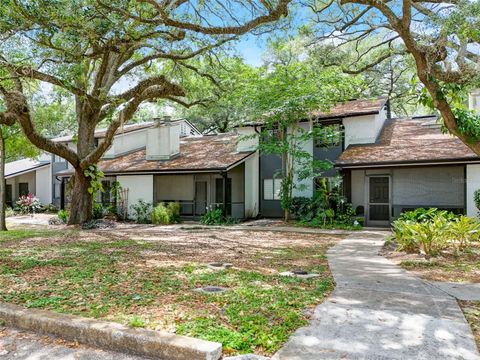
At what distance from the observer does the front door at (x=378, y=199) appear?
54.3 feet

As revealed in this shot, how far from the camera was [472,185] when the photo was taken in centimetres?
1419

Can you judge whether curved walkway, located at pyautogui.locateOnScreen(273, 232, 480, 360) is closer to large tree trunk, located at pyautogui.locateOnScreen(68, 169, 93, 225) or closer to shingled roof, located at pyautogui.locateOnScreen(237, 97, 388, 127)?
shingled roof, located at pyautogui.locateOnScreen(237, 97, 388, 127)

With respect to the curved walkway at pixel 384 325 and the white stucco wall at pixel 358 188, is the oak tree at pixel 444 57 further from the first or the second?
the white stucco wall at pixel 358 188

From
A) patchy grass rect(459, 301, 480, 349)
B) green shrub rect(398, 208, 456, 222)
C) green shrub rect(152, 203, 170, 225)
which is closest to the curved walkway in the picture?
patchy grass rect(459, 301, 480, 349)

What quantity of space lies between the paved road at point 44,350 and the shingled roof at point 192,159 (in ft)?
45.2

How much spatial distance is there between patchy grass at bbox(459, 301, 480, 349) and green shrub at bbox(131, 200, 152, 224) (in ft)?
53.2

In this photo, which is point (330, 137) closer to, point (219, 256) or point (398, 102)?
point (219, 256)

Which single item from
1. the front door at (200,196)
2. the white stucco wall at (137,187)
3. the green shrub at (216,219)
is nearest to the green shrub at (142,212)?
the white stucco wall at (137,187)

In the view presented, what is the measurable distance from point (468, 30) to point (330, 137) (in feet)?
32.7

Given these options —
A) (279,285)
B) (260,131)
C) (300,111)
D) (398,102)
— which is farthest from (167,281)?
(398,102)

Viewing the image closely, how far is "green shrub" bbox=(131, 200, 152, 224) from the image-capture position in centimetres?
1953

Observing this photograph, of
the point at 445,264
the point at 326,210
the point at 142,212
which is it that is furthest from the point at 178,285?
the point at 142,212

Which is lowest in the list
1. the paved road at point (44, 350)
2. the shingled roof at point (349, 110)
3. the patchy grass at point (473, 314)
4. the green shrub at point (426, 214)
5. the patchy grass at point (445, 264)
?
the paved road at point (44, 350)

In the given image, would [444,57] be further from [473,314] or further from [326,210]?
[326,210]
